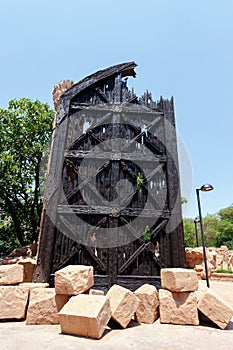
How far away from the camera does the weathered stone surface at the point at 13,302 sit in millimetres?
4191

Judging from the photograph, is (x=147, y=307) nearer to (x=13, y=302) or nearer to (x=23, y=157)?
(x=13, y=302)

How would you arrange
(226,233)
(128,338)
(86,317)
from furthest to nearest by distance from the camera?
(226,233), (128,338), (86,317)

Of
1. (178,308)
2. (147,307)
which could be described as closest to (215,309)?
(178,308)

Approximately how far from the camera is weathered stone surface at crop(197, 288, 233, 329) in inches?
153

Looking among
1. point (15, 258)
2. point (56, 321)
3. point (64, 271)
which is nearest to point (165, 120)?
point (64, 271)

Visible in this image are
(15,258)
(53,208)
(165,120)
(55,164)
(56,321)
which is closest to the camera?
(56,321)

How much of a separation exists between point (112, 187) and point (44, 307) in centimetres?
337

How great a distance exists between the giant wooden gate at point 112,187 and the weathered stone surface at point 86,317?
7.78 ft

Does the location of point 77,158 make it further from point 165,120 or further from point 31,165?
→ point 31,165

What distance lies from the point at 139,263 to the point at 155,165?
282cm

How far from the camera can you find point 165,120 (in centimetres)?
735

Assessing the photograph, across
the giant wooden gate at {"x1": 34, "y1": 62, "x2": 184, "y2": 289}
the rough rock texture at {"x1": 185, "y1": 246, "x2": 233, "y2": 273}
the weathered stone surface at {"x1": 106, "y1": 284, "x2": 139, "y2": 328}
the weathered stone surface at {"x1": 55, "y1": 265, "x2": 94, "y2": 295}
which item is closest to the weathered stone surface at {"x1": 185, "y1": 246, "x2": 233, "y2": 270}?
the rough rock texture at {"x1": 185, "y1": 246, "x2": 233, "y2": 273}

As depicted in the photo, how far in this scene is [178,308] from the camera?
13.7 ft

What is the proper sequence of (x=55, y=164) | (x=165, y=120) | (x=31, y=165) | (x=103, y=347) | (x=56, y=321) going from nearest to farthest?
(x=103, y=347)
(x=56, y=321)
(x=55, y=164)
(x=165, y=120)
(x=31, y=165)
